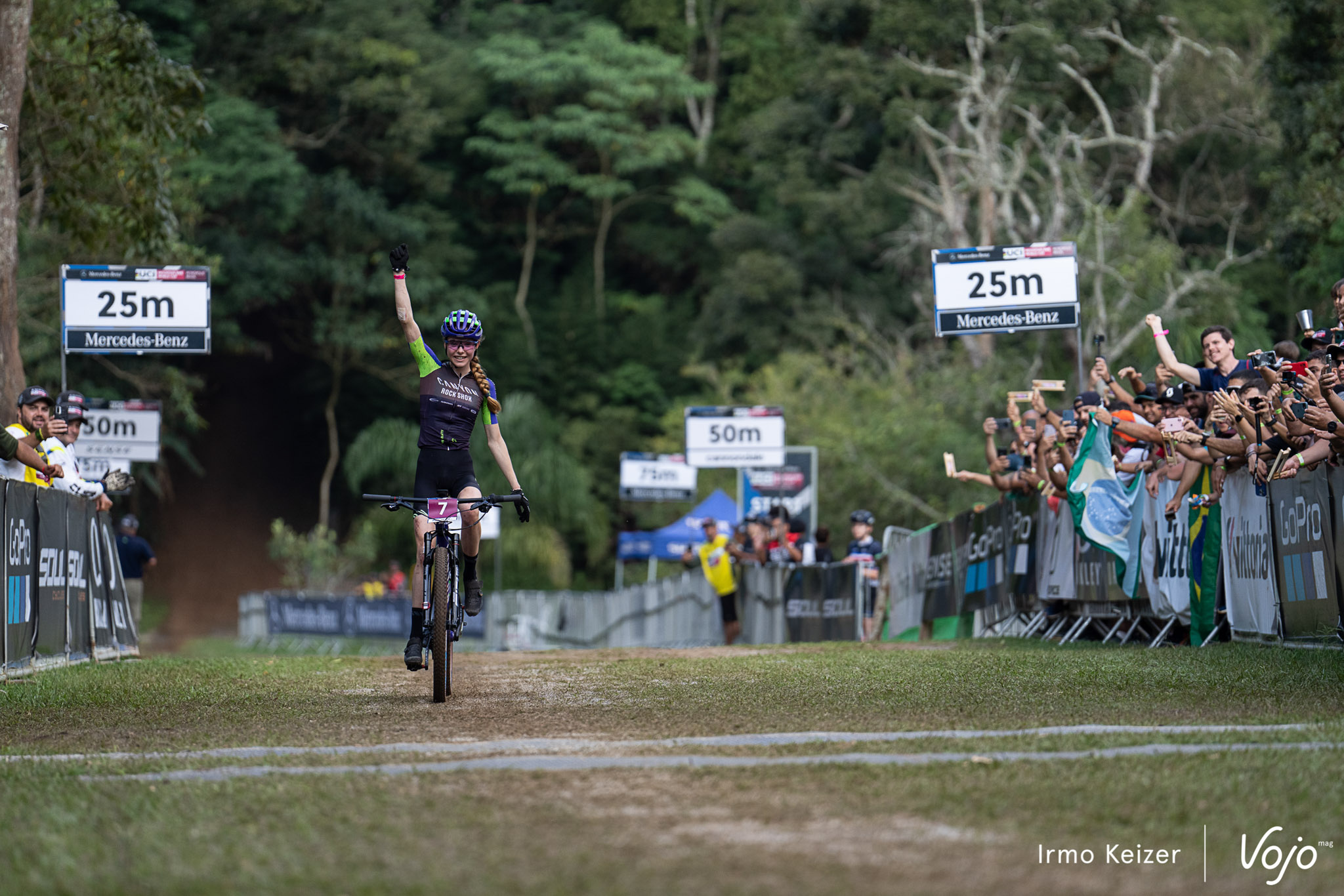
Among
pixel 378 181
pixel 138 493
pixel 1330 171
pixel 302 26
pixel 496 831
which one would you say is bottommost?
pixel 496 831

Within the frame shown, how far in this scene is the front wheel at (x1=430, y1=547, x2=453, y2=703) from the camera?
32.0 feet

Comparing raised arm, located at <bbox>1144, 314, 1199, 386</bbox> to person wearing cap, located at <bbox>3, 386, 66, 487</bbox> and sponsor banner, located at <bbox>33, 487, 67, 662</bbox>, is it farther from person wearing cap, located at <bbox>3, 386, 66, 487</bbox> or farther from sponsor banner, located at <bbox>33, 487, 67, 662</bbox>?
sponsor banner, located at <bbox>33, 487, 67, 662</bbox>

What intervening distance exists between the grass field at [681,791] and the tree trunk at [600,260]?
51401 millimetres

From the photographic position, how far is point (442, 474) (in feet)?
33.7

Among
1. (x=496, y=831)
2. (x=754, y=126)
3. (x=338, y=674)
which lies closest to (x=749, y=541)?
(x=338, y=674)

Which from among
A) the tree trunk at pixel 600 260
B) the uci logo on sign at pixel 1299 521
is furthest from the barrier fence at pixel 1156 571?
the tree trunk at pixel 600 260

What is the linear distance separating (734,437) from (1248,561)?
17606 mm

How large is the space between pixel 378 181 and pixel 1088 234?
2502 centimetres

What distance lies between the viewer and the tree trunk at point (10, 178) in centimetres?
1795

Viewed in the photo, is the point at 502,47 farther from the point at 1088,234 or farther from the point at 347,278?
the point at 1088,234

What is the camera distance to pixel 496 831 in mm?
5383

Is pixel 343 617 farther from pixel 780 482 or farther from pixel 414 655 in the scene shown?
pixel 414 655

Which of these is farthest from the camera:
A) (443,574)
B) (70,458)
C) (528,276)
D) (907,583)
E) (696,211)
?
(528,276)

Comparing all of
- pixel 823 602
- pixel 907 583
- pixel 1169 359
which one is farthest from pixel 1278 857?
pixel 823 602
